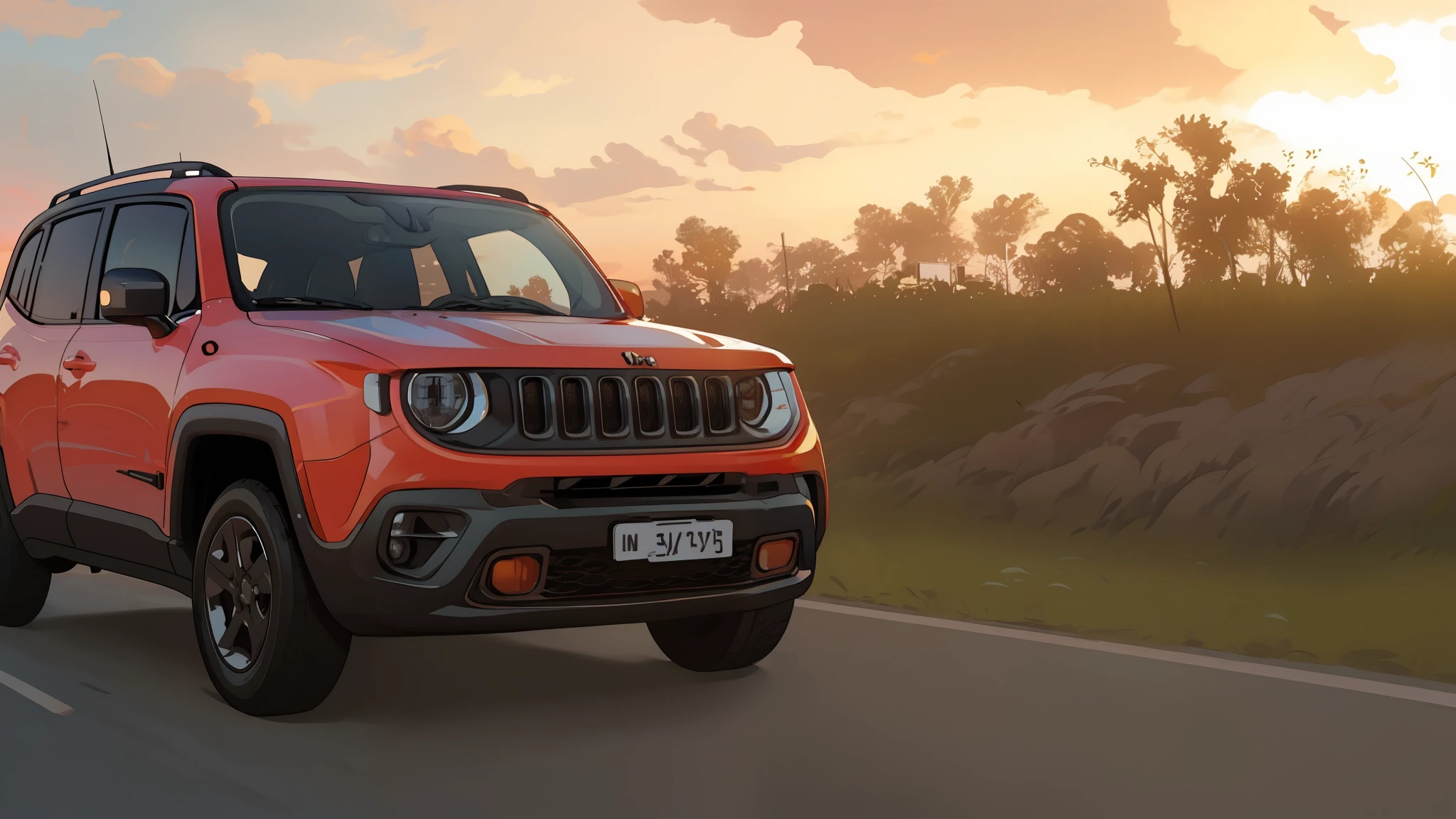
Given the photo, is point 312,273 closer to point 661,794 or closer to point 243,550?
point 243,550

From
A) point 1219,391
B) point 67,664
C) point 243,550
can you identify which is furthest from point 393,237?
point 1219,391

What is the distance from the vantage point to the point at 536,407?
5238 mm

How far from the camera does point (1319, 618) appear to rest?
911 centimetres

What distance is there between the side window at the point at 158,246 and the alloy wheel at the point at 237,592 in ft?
3.50

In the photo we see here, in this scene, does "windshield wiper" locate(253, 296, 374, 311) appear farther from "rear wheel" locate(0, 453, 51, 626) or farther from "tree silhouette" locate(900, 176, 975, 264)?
"tree silhouette" locate(900, 176, 975, 264)

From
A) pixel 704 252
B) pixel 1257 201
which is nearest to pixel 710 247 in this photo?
pixel 704 252

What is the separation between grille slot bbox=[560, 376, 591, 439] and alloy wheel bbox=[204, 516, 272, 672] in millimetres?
1213

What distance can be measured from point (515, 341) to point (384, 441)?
63 centimetres

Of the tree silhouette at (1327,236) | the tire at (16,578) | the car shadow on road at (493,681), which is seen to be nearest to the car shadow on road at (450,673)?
the car shadow on road at (493,681)

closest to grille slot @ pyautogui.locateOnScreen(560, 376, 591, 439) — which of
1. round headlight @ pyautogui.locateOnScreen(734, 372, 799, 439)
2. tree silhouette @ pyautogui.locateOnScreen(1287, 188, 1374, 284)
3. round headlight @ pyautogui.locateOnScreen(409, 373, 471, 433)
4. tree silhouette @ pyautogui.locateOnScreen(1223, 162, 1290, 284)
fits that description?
round headlight @ pyautogui.locateOnScreen(409, 373, 471, 433)

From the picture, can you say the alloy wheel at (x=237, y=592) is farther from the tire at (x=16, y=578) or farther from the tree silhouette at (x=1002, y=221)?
the tree silhouette at (x=1002, y=221)

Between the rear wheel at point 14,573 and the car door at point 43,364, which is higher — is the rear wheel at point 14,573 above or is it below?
below

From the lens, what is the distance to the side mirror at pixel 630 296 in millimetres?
7148

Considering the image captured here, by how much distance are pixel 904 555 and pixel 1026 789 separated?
7571mm
